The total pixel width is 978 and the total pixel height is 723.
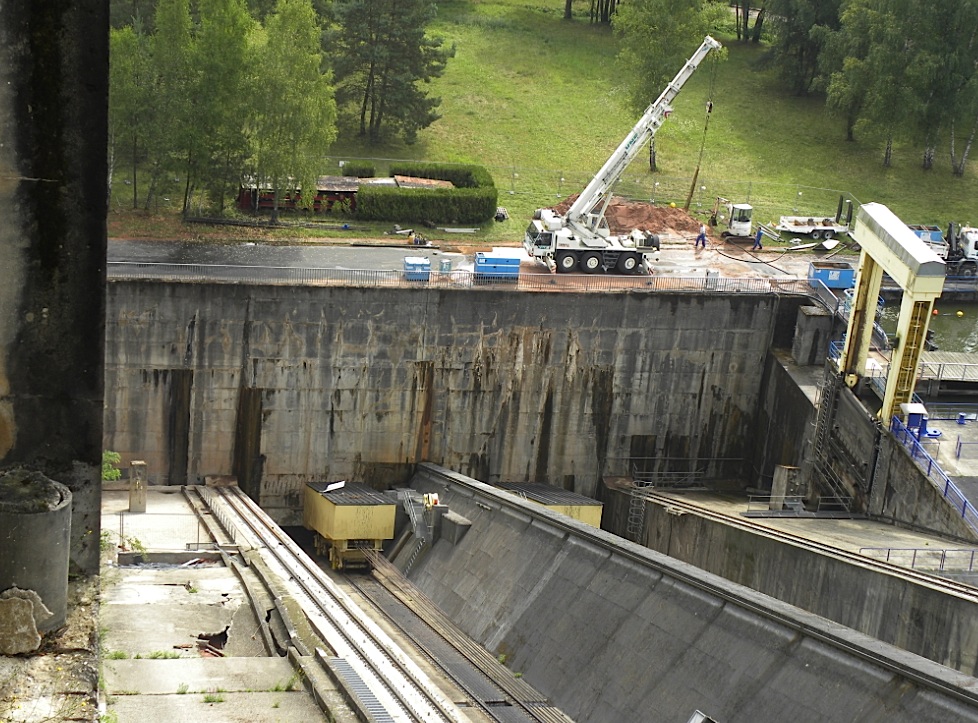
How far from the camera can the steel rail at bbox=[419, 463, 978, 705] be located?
22.1 metres

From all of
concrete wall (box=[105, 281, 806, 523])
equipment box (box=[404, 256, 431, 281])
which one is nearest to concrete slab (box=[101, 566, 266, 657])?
concrete wall (box=[105, 281, 806, 523])

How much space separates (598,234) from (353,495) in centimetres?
1309

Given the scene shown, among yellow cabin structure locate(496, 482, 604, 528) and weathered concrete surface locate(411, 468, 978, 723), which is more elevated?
weathered concrete surface locate(411, 468, 978, 723)

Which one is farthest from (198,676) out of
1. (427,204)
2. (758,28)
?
(758,28)

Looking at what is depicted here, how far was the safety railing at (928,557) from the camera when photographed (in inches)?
1230

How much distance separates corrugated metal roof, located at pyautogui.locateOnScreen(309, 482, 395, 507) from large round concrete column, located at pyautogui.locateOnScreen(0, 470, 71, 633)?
27601 mm

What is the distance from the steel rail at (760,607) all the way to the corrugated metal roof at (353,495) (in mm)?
7195

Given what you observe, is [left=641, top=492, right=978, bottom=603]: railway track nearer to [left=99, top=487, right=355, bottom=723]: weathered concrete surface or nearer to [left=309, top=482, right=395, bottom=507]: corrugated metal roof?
[left=309, top=482, right=395, bottom=507]: corrugated metal roof

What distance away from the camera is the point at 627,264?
48281 millimetres

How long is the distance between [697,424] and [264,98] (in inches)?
751

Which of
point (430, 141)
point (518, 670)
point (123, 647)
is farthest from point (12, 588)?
point (430, 141)

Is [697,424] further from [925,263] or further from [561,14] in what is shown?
[561,14]

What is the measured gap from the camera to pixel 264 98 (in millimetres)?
49156

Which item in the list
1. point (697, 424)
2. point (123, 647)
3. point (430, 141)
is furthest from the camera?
point (430, 141)
